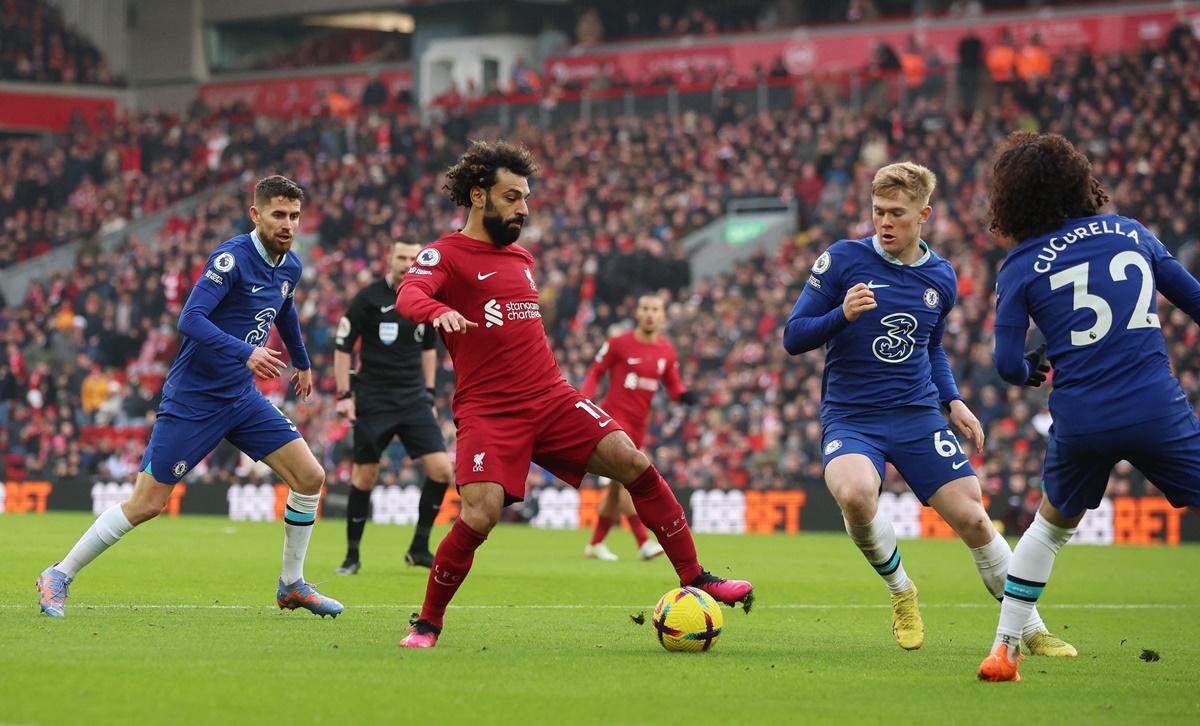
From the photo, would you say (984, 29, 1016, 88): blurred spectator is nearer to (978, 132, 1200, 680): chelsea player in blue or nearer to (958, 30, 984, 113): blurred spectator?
(958, 30, 984, 113): blurred spectator

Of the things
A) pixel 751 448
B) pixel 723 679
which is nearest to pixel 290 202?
pixel 723 679

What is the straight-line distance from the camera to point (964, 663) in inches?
342

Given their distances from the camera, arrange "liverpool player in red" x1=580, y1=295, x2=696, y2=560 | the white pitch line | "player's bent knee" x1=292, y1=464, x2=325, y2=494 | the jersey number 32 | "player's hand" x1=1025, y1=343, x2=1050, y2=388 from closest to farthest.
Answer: the jersey number 32, "player's hand" x1=1025, y1=343, x2=1050, y2=388, "player's bent knee" x1=292, y1=464, x2=325, y2=494, the white pitch line, "liverpool player in red" x1=580, y1=295, x2=696, y2=560

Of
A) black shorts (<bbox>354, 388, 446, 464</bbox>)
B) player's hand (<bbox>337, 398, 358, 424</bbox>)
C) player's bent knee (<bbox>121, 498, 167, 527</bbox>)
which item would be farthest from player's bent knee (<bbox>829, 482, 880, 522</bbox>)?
black shorts (<bbox>354, 388, 446, 464</bbox>)

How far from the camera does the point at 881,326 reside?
361 inches

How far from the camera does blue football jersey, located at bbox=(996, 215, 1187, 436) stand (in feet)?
24.2

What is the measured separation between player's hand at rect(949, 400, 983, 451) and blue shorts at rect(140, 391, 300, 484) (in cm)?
393

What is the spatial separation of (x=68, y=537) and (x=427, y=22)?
29.0 metres

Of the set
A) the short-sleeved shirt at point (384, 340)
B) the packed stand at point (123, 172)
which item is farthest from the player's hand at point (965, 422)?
the packed stand at point (123, 172)

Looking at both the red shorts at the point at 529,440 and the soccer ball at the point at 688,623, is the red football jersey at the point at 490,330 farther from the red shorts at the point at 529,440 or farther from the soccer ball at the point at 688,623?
the soccer ball at the point at 688,623

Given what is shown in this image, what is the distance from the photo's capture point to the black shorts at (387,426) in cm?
1479

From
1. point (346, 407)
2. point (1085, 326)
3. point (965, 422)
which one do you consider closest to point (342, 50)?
point (346, 407)

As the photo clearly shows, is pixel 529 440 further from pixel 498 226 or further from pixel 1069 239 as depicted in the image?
pixel 1069 239

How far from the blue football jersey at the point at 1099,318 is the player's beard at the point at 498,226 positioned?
2.67 meters
